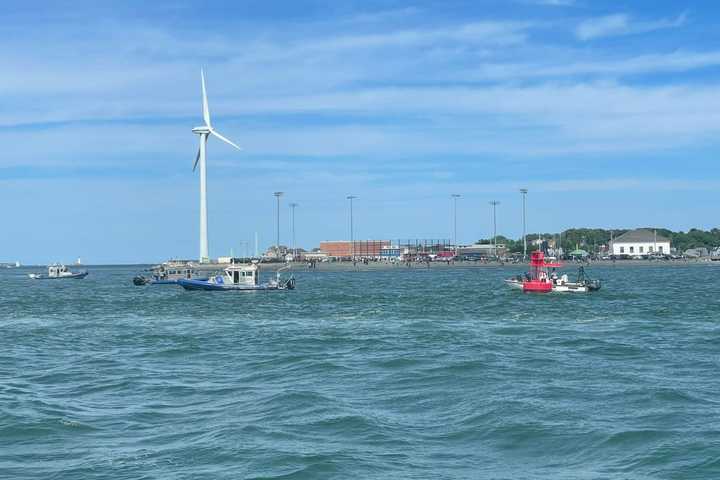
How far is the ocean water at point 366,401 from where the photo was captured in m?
19.5

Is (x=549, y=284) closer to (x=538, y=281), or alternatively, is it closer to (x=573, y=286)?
(x=538, y=281)

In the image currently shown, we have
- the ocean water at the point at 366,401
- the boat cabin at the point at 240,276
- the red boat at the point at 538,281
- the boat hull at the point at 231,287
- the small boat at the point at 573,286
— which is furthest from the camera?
the boat cabin at the point at 240,276

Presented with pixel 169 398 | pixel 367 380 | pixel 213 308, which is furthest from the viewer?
pixel 213 308

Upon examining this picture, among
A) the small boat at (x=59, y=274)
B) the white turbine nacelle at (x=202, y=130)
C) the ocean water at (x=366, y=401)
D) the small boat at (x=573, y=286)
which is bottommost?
the ocean water at (x=366, y=401)

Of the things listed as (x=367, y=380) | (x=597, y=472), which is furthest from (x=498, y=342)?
(x=597, y=472)

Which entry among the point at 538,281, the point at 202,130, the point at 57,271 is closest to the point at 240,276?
the point at 538,281

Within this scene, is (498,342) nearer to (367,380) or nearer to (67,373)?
(367,380)

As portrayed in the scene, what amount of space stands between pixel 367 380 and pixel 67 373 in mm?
10607

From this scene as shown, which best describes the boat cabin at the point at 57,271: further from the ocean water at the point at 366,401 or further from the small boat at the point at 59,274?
the ocean water at the point at 366,401

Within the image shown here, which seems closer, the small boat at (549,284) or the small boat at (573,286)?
the small boat at (549,284)

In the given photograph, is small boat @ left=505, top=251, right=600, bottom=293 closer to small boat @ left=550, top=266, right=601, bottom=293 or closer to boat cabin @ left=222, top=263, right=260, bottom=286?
small boat @ left=550, top=266, right=601, bottom=293

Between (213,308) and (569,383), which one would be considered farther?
(213,308)

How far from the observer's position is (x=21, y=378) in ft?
104

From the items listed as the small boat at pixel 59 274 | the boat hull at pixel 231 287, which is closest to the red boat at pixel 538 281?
the boat hull at pixel 231 287
